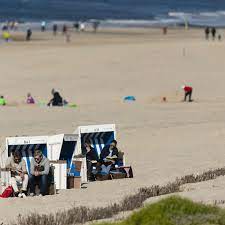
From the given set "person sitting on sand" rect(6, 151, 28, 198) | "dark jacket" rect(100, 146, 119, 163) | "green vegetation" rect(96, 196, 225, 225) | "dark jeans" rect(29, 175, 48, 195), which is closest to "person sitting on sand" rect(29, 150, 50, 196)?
"dark jeans" rect(29, 175, 48, 195)

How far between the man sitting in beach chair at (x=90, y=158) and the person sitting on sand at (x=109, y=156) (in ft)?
0.40

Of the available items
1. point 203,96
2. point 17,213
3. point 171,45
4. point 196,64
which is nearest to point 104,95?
point 203,96

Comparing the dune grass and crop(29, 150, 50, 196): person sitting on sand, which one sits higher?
crop(29, 150, 50, 196): person sitting on sand

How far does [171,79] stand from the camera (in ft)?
A: 132

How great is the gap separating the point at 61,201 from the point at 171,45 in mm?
37445

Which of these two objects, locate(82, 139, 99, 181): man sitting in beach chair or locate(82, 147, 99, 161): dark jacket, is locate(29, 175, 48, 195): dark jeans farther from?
locate(82, 147, 99, 161): dark jacket

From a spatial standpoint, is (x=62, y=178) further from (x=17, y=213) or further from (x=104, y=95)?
(x=104, y=95)

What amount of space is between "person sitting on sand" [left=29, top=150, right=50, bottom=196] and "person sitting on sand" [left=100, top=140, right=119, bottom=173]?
2.13 metres

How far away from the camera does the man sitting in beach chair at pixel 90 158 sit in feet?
54.0

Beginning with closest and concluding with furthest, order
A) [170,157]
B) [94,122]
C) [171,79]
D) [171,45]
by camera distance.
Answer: [170,157] < [94,122] < [171,79] < [171,45]

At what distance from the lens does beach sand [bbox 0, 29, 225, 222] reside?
1716cm

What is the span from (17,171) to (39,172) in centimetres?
34

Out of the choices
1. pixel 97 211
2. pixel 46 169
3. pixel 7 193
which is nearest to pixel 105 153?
pixel 46 169

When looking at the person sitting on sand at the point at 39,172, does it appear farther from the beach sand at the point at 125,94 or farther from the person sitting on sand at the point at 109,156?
the person sitting on sand at the point at 109,156
